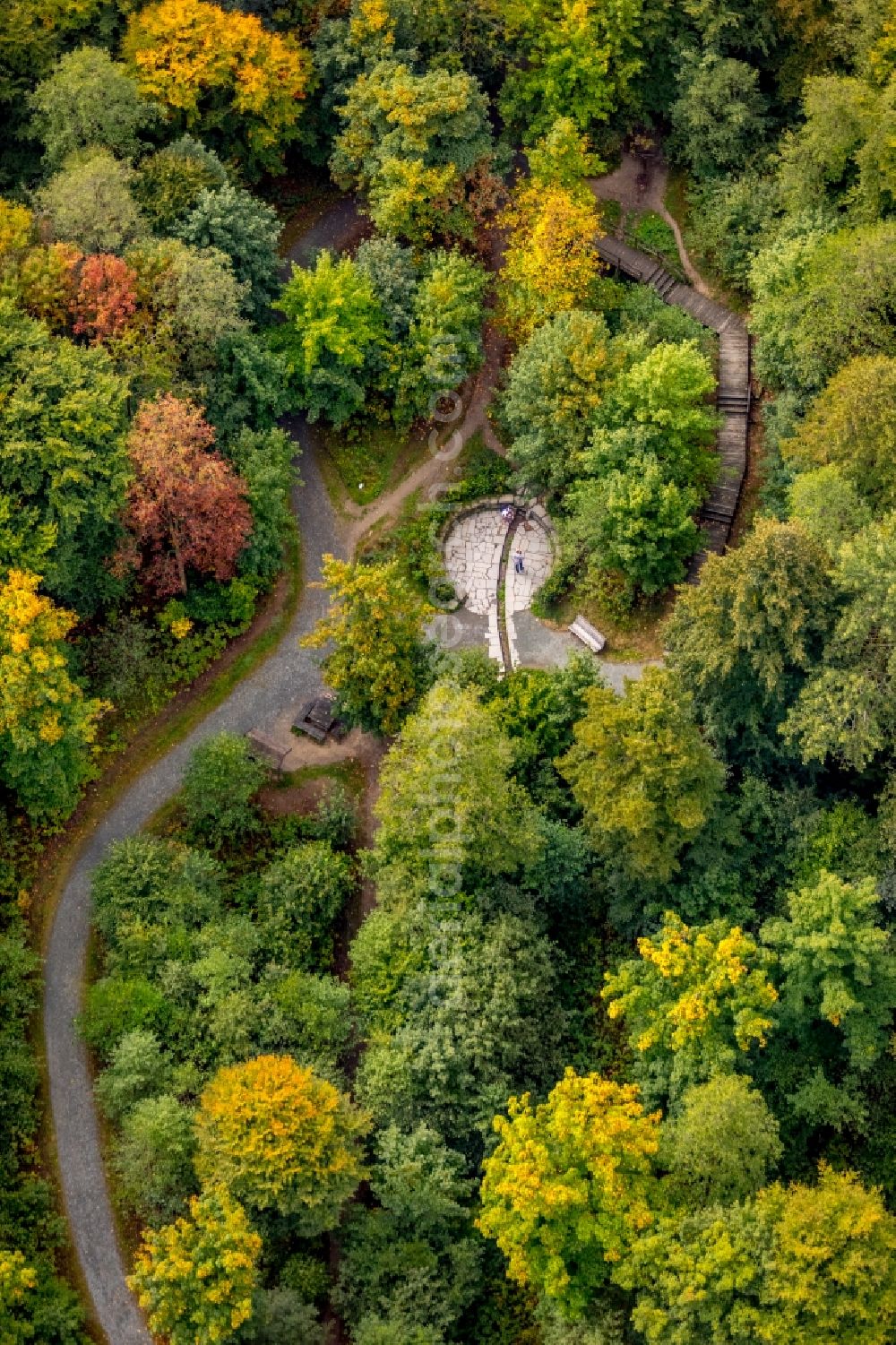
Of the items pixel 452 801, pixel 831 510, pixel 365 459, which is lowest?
A: pixel 831 510

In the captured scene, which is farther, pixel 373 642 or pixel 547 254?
pixel 547 254

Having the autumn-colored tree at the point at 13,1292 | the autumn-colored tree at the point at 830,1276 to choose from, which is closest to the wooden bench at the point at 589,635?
the autumn-colored tree at the point at 830,1276

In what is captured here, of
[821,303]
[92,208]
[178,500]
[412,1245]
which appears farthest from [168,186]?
[412,1245]

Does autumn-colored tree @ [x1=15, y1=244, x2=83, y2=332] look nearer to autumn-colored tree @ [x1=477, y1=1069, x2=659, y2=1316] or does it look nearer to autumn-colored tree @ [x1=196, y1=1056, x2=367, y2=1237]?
autumn-colored tree @ [x1=196, y1=1056, x2=367, y2=1237]

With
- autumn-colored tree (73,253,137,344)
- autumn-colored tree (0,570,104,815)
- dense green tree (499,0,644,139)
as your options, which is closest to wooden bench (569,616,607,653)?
autumn-colored tree (0,570,104,815)

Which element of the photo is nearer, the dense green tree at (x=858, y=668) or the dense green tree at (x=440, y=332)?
the dense green tree at (x=858, y=668)

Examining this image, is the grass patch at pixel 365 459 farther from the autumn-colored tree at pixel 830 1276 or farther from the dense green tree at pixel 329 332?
the autumn-colored tree at pixel 830 1276

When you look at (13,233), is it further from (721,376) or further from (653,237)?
(721,376)
